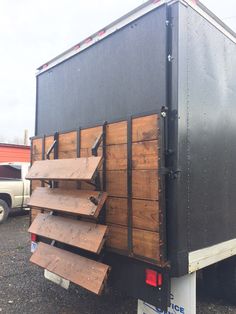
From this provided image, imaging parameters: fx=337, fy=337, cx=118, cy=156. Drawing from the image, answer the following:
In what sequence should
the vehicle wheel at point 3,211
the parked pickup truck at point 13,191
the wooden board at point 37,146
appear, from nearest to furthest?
the wooden board at point 37,146 < the vehicle wheel at point 3,211 < the parked pickup truck at point 13,191

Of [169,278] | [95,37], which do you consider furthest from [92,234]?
[95,37]

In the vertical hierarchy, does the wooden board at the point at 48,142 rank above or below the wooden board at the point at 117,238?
above

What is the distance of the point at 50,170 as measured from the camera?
10.9ft

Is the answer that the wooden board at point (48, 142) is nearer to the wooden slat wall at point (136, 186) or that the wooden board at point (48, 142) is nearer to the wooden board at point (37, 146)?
the wooden board at point (37, 146)

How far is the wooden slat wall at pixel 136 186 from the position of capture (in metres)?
2.64

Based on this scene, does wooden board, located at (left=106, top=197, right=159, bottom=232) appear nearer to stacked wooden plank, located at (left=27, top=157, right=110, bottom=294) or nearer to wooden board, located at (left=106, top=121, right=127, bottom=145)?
stacked wooden plank, located at (left=27, top=157, right=110, bottom=294)

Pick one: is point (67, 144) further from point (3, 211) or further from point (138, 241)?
point (3, 211)

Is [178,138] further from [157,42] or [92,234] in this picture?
[92,234]

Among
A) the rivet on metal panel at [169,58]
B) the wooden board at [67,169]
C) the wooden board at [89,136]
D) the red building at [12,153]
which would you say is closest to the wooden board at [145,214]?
the wooden board at [67,169]

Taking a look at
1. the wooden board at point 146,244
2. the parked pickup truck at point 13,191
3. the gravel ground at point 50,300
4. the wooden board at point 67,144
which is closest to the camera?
the wooden board at point 146,244

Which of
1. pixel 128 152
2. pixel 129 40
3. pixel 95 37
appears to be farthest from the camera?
pixel 95 37

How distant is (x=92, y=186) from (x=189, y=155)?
3.26 ft

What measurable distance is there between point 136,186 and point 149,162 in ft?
0.81

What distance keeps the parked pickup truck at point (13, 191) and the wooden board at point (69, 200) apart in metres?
6.15
